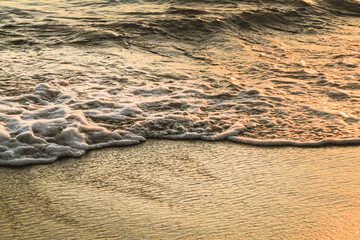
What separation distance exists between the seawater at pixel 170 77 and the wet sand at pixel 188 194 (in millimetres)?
213

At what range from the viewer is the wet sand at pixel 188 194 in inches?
82.3

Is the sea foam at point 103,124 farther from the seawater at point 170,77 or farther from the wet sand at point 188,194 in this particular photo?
the wet sand at point 188,194

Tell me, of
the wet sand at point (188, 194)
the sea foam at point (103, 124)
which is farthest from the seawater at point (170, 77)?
the wet sand at point (188, 194)

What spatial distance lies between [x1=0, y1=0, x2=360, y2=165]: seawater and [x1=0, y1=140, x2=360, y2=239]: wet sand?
0.70ft

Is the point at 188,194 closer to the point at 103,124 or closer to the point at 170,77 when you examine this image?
the point at 103,124

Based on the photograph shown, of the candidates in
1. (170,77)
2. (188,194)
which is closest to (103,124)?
(188,194)

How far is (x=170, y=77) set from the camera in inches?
181

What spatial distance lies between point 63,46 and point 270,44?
A: 2.96m

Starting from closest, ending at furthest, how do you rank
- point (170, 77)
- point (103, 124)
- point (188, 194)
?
point (188, 194)
point (103, 124)
point (170, 77)

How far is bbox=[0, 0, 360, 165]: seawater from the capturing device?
325 cm

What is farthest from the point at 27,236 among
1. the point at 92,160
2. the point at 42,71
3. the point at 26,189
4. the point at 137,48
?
the point at 137,48

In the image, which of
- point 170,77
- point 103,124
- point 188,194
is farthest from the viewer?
point 170,77

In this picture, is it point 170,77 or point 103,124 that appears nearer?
point 103,124

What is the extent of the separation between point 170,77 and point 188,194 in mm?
2335
